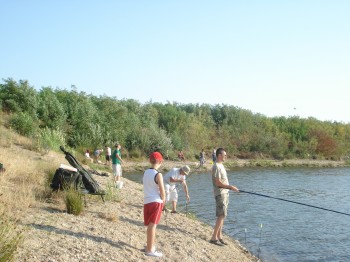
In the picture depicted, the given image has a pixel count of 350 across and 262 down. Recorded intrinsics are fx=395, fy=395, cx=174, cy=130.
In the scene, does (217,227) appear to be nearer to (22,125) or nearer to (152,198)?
(152,198)

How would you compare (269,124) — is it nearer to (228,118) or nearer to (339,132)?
(228,118)

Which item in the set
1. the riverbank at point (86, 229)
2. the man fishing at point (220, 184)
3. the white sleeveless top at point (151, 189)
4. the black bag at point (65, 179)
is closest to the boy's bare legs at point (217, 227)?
the man fishing at point (220, 184)

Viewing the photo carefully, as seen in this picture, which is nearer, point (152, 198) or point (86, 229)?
point (152, 198)

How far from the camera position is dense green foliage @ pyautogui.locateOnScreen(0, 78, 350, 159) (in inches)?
1272

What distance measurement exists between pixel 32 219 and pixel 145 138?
32.3m

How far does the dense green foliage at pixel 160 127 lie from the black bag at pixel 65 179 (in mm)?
10982

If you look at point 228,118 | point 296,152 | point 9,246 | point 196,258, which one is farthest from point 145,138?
point 9,246

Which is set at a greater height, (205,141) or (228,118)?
(228,118)

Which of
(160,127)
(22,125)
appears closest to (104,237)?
(22,125)

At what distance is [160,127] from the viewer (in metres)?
46.8

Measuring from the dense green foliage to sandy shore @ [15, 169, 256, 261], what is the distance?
11.4 meters

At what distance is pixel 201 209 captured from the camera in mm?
15617

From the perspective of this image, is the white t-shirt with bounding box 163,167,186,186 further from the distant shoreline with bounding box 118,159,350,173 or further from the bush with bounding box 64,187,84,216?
the distant shoreline with bounding box 118,159,350,173

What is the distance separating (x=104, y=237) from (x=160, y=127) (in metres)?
39.7
